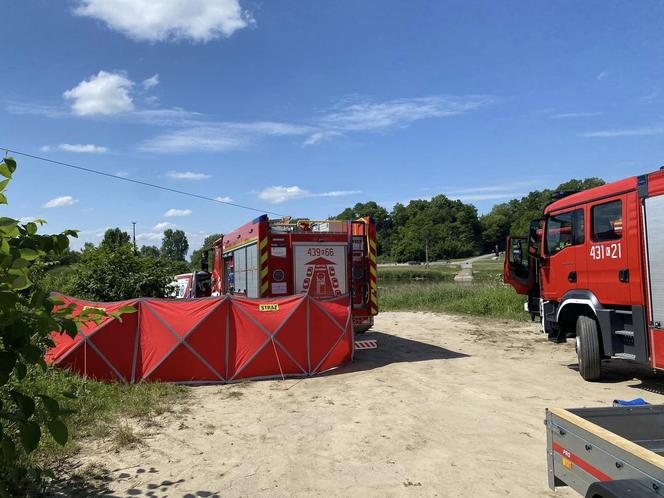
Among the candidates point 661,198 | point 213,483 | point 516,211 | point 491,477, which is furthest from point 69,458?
point 516,211

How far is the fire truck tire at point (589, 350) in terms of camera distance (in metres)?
8.41

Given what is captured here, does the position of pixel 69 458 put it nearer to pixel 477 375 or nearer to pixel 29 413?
pixel 29 413

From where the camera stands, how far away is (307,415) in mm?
6875

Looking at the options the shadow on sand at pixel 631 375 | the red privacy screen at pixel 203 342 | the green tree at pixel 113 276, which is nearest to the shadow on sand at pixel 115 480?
the red privacy screen at pixel 203 342

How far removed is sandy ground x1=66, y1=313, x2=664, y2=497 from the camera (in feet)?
15.6

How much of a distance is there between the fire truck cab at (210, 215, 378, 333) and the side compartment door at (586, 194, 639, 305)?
4.56 metres

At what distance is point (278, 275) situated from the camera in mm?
10797

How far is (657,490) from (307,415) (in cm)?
503

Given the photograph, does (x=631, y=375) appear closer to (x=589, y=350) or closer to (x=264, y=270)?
(x=589, y=350)

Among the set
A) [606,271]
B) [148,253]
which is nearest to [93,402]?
[606,271]

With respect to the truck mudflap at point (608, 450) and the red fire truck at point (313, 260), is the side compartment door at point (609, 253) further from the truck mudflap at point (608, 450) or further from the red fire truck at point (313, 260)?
the truck mudflap at point (608, 450)

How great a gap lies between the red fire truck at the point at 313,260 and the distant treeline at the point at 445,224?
366 feet

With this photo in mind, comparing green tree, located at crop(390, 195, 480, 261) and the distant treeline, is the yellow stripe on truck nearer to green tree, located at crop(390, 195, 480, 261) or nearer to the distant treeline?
the distant treeline

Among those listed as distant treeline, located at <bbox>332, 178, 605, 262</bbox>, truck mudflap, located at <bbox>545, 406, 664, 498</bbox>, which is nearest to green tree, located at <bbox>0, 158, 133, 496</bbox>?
truck mudflap, located at <bbox>545, 406, 664, 498</bbox>
